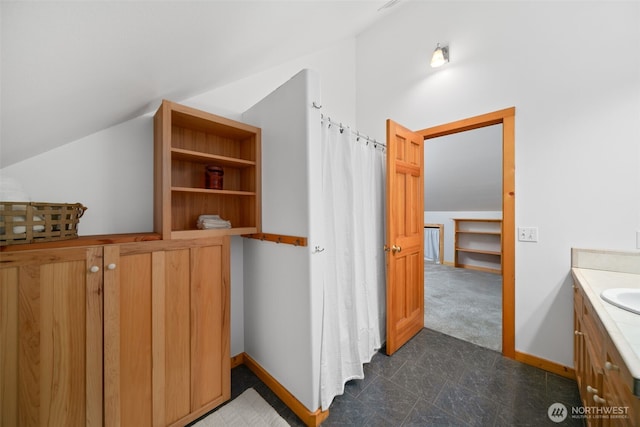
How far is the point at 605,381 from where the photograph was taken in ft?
2.97

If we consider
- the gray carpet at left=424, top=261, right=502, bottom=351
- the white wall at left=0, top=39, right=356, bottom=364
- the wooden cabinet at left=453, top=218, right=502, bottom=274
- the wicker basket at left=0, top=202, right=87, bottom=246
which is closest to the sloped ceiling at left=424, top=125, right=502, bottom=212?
the wooden cabinet at left=453, top=218, right=502, bottom=274

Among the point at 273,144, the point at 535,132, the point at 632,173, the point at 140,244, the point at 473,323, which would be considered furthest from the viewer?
the point at 473,323

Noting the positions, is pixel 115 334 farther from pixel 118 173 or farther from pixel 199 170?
pixel 199 170

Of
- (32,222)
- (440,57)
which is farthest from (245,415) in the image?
(440,57)

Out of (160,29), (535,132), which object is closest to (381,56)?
(535,132)

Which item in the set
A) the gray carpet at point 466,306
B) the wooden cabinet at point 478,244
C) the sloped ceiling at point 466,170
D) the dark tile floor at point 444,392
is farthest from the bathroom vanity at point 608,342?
the wooden cabinet at point 478,244

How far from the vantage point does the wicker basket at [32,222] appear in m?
0.92

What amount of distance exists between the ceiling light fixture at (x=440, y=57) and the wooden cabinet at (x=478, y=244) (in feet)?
12.2

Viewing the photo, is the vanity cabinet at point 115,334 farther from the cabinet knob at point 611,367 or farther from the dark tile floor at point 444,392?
the cabinet knob at point 611,367

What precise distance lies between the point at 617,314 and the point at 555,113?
5.07ft

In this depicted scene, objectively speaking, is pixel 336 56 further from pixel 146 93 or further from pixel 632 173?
pixel 632 173

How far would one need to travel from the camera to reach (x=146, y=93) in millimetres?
1270

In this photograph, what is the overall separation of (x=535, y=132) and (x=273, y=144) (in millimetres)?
2037

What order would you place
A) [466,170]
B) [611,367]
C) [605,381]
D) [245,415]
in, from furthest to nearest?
[466,170], [245,415], [605,381], [611,367]
